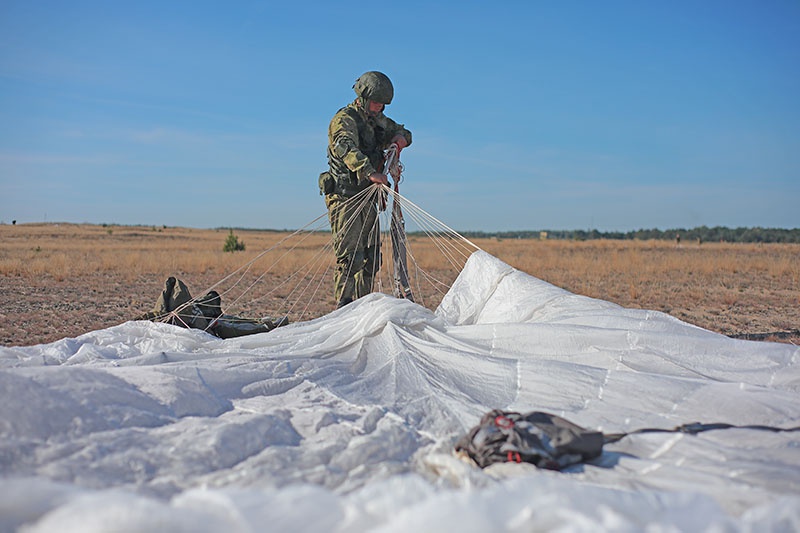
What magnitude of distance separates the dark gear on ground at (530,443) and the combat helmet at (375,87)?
389 cm

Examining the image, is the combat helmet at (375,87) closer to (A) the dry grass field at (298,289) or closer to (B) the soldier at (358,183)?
(B) the soldier at (358,183)

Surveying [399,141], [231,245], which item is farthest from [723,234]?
[399,141]

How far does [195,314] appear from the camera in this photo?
5336mm

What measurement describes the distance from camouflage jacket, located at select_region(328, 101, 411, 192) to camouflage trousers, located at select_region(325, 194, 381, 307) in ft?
0.63

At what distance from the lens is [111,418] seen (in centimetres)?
270

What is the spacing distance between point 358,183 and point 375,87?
85cm

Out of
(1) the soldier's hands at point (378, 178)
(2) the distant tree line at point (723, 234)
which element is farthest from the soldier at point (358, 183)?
(2) the distant tree line at point (723, 234)

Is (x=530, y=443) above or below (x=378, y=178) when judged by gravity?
below

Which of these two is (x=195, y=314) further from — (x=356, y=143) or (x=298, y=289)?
(x=298, y=289)

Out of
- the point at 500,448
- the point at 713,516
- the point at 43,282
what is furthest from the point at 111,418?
Result: the point at 43,282

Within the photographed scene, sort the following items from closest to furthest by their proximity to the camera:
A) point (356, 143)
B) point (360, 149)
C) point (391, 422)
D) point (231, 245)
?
point (391, 422), point (356, 143), point (360, 149), point (231, 245)

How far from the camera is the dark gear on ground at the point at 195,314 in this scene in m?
5.23

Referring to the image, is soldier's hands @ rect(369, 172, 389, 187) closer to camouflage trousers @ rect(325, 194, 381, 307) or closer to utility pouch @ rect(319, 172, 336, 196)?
camouflage trousers @ rect(325, 194, 381, 307)

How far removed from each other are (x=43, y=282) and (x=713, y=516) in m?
11.7
